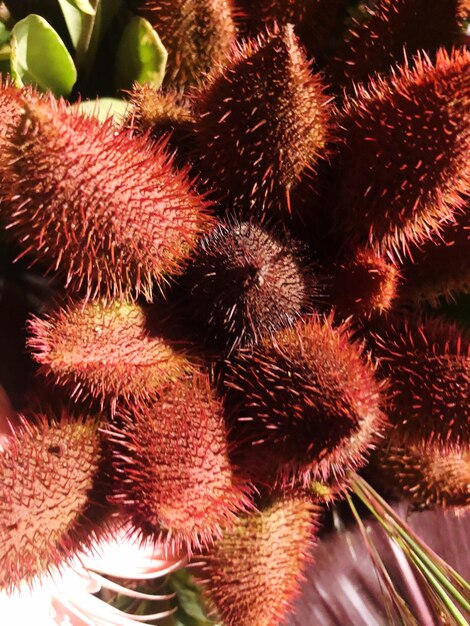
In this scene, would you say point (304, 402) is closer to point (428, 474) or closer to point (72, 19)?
point (428, 474)

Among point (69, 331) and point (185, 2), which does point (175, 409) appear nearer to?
point (69, 331)

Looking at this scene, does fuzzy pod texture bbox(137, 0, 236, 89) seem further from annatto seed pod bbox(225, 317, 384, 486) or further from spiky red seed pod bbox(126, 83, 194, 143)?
annatto seed pod bbox(225, 317, 384, 486)

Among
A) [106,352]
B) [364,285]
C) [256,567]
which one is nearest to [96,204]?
[106,352]

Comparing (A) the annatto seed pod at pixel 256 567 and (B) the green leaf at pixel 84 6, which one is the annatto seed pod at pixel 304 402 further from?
(B) the green leaf at pixel 84 6

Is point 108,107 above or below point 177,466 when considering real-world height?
above

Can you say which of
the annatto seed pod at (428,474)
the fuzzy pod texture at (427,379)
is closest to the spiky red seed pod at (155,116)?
the fuzzy pod texture at (427,379)

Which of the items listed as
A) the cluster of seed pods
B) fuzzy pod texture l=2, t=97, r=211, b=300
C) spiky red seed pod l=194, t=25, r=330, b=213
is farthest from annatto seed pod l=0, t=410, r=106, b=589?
spiky red seed pod l=194, t=25, r=330, b=213
